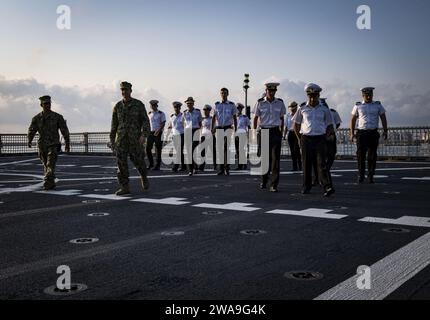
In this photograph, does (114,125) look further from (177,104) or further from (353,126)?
(177,104)

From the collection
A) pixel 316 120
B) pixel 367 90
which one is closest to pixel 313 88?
pixel 316 120

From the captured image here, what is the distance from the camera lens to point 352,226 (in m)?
5.26

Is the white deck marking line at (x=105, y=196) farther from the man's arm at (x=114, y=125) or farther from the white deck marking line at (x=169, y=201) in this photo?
the man's arm at (x=114, y=125)

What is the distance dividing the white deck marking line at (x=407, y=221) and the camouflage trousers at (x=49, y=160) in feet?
23.1

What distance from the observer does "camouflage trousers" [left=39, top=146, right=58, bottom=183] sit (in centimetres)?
997

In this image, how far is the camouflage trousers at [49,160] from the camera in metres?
9.97

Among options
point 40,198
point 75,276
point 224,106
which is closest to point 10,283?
point 75,276

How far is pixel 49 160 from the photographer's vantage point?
33.2 ft

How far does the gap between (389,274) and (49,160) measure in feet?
28.0

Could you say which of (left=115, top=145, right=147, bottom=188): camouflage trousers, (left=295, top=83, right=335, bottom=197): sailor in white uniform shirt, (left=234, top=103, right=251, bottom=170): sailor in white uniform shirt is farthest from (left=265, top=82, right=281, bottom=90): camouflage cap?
(left=234, top=103, right=251, bottom=170): sailor in white uniform shirt

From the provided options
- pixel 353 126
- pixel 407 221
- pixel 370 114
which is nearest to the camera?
pixel 407 221

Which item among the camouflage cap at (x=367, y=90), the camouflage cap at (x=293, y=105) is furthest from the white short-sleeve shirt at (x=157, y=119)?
the camouflage cap at (x=367, y=90)

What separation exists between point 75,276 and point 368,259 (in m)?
2.42
